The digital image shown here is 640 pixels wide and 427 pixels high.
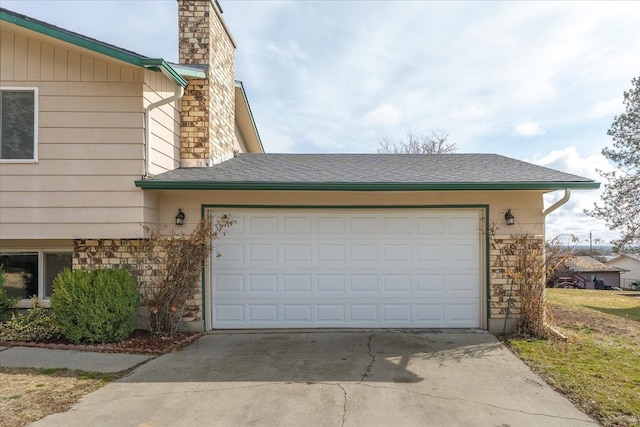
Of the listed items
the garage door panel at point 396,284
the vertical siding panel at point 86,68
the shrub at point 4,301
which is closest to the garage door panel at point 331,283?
the garage door panel at point 396,284

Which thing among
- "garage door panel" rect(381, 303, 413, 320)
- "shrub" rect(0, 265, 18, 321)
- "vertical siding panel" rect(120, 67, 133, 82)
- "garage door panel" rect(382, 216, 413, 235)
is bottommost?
"garage door panel" rect(381, 303, 413, 320)

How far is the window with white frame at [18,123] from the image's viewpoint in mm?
6004

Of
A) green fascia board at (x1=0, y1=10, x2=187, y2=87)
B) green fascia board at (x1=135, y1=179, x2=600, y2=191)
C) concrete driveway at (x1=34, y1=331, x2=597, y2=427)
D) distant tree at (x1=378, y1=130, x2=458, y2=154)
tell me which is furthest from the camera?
distant tree at (x1=378, y1=130, x2=458, y2=154)

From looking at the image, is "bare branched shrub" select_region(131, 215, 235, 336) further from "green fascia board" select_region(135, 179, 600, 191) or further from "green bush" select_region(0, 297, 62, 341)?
"green bush" select_region(0, 297, 62, 341)

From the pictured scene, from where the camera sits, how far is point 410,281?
6.91m

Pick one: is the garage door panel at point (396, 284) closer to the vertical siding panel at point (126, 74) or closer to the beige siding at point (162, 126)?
the beige siding at point (162, 126)

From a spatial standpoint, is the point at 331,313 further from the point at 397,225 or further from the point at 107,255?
the point at 107,255

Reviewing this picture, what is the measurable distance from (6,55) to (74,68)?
42.7 inches

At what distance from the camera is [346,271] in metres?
6.93

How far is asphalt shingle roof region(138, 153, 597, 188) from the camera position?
20.4 feet

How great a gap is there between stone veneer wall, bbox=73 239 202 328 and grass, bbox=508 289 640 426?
5934mm

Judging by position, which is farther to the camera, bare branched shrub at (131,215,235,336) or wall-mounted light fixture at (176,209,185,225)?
wall-mounted light fixture at (176,209,185,225)

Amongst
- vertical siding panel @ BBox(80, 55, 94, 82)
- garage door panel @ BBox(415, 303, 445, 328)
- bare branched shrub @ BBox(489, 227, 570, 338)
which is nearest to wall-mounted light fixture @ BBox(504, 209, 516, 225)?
bare branched shrub @ BBox(489, 227, 570, 338)

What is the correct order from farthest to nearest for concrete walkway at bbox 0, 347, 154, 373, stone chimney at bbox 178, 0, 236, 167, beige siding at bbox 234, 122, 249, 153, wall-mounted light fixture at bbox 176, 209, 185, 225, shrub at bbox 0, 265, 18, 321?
beige siding at bbox 234, 122, 249, 153 → stone chimney at bbox 178, 0, 236, 167 → wall-mounted light fixture at bbox 176, 209, 185, 225 → shrub at bbox 0, 265, 18, 321 → concrete walkway at bbox 0, 347, 154, 373
